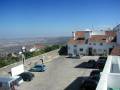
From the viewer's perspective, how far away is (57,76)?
28.8 m

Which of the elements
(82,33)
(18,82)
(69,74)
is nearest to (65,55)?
(82,33)

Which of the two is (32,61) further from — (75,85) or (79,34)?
(79,34)

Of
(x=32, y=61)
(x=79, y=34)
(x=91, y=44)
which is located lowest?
(x=32, y=61)

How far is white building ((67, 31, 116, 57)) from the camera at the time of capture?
46750mm

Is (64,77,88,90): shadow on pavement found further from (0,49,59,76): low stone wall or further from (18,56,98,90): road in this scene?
(0,49,59,76): low stone wall

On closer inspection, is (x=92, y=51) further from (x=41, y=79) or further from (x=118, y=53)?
(x=41, y=79)

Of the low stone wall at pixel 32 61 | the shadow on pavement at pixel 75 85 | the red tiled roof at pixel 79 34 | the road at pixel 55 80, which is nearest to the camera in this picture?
the shadow on pavement at pixel 75 85

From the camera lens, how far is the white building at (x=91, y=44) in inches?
1841

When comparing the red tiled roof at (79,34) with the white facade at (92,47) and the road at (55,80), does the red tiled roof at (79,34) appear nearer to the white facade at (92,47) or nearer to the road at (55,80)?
the white facade at (92,47)

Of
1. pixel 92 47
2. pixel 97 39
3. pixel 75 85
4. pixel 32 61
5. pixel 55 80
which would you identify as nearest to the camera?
pixel 75 85

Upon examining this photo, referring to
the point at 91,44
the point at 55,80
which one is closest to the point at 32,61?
the point at 55,80

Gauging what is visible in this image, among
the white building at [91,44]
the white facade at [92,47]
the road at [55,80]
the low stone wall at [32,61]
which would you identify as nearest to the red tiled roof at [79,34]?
the white building at [91,44]

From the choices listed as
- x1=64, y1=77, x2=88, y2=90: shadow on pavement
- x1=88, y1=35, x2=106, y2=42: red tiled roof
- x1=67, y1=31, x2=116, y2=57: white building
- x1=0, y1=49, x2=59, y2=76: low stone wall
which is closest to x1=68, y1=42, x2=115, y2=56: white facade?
x1=67, y1=31, x2=116, y2=57: white building

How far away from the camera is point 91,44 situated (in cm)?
4788
